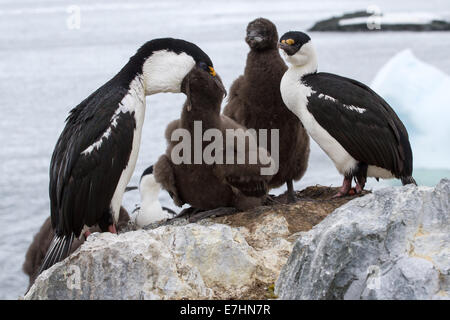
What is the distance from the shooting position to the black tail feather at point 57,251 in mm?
4199

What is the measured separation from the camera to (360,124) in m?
5.07

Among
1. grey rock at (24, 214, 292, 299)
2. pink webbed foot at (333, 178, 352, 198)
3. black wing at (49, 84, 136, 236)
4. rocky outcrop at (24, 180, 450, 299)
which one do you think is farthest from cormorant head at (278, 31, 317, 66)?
grey rock at (24, 214, 292, 299)

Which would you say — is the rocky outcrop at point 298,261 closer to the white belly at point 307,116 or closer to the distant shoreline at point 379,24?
the white belly at point 307,116

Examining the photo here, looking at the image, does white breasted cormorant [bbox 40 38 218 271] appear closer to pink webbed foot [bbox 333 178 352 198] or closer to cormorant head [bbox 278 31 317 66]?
cormorant head [bbox 278 31 317 66]

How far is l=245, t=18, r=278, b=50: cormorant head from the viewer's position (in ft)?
17.7

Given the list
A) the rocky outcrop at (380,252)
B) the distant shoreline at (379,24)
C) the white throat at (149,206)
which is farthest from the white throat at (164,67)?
the distant shoreline at (379,24)

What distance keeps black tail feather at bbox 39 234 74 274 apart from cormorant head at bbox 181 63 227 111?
123 centimetres

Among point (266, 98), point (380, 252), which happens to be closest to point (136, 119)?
point (266, 98)

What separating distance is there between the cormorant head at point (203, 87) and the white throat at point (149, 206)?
2715 millimetres

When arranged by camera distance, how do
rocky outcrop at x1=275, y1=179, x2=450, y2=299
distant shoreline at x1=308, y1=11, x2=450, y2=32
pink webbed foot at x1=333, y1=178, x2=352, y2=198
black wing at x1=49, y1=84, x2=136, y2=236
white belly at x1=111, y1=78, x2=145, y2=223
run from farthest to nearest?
distant shoreline at x1=308, y1=11, x2=450, y2=32
pink webbed foot at x1=333, y1=178, x2=352, y2=198
white belly at x1=111, y1=78, x2=145, y2=223
black wing at x1=49, y1=84, x2=136, y2=236
rocky outcrop at x1=275, y1=179, x2=450, y2=299

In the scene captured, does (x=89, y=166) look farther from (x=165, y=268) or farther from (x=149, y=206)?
(x=149, y=206)

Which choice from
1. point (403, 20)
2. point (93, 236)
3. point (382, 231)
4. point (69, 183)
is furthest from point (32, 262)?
point (403, 20)

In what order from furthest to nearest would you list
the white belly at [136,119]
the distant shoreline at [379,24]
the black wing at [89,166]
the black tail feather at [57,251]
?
1. the distant shoreline at [379,24]
2. the white belly at [136,119]
3. the black wing at [89,166]
4. the black tail feather at [57,251]
